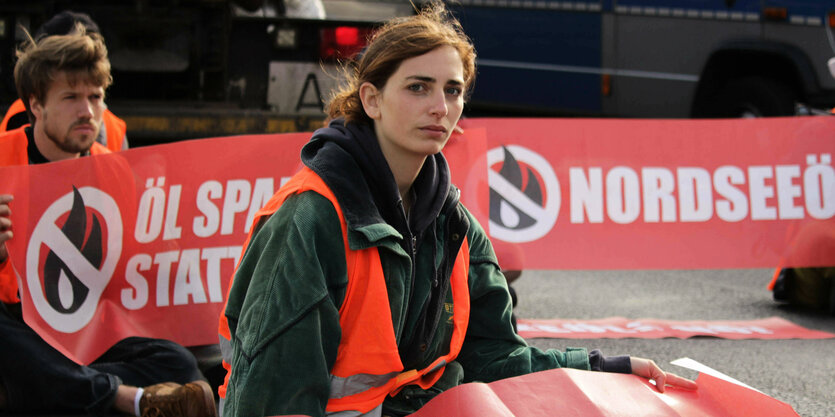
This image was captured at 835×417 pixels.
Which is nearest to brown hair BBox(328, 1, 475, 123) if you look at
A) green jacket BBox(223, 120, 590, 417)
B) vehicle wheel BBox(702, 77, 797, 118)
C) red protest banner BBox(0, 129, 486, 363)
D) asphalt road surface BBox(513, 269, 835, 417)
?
green jacket BBox(223, 120, 590, 417)

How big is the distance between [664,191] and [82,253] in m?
3.00

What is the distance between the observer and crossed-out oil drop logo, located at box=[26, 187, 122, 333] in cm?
395

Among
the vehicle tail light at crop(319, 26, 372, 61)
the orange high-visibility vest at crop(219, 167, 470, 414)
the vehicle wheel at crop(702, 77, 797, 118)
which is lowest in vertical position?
the orange high-visibility vest at crop(219, 167, 470, 414)

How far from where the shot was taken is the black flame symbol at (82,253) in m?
3.96

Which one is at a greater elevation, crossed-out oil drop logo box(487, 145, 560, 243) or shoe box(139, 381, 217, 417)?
crossed-out oil drop logo box(487, 145, 560, 243)

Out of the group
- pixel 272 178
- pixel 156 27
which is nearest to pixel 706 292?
pixel 272 178

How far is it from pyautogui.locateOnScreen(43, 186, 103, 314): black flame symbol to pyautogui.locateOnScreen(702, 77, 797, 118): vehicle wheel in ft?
21.2

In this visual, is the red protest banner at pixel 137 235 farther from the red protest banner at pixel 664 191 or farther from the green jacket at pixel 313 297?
the green jacket at pixel 313 297

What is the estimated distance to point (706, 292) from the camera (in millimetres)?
6445

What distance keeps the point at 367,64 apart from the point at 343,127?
0.19 m

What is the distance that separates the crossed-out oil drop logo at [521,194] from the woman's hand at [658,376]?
2.46 metres

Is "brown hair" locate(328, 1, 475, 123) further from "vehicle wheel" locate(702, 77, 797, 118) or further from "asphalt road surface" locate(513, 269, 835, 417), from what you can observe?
"vehicle wheel" locate(702, 77, 797, 118)

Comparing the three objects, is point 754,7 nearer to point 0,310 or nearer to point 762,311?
point 762,311

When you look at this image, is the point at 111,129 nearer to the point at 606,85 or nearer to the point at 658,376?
the point at 658,376
